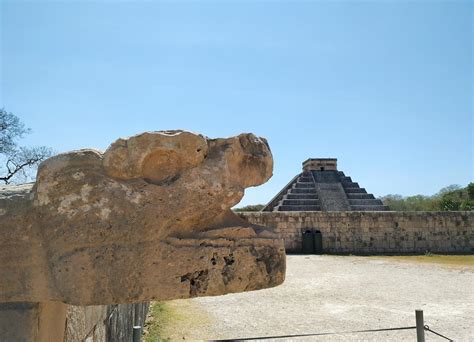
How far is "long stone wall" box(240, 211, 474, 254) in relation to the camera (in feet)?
63.4

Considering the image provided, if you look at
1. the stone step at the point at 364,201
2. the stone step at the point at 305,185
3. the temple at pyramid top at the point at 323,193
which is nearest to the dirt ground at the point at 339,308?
the temple at pyramid top at the point at 323,193

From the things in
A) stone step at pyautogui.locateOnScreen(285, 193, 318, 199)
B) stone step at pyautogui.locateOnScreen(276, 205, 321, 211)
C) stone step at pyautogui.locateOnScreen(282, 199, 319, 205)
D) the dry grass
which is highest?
stone step at pyautogui.locateOnScreen(285, 193, 318, 199)

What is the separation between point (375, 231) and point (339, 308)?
41.3ft

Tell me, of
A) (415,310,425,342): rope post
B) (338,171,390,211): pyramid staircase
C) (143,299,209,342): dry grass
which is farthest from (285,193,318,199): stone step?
(415,310,425,342): rope post

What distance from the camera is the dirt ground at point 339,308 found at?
241 inches

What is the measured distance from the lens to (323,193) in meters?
26.5

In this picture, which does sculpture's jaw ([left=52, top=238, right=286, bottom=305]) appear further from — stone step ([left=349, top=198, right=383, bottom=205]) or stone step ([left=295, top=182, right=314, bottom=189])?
stone step ([left=349, top=198, right=383, bottom=205])

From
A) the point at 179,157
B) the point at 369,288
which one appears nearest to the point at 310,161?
the point at 369,288

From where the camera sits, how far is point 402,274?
11.9 metres

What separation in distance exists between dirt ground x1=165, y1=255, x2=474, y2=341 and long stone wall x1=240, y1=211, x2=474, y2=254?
275 inches

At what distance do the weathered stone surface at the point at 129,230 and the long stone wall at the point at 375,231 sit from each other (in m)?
17.4

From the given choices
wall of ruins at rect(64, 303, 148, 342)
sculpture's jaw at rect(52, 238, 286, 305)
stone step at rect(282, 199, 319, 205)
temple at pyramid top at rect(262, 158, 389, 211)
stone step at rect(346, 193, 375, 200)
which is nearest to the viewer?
sculpture's jaw at rect(52, 238, 286, 305)

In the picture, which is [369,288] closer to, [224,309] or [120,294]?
[224,309]

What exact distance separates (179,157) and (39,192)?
1.89ft
